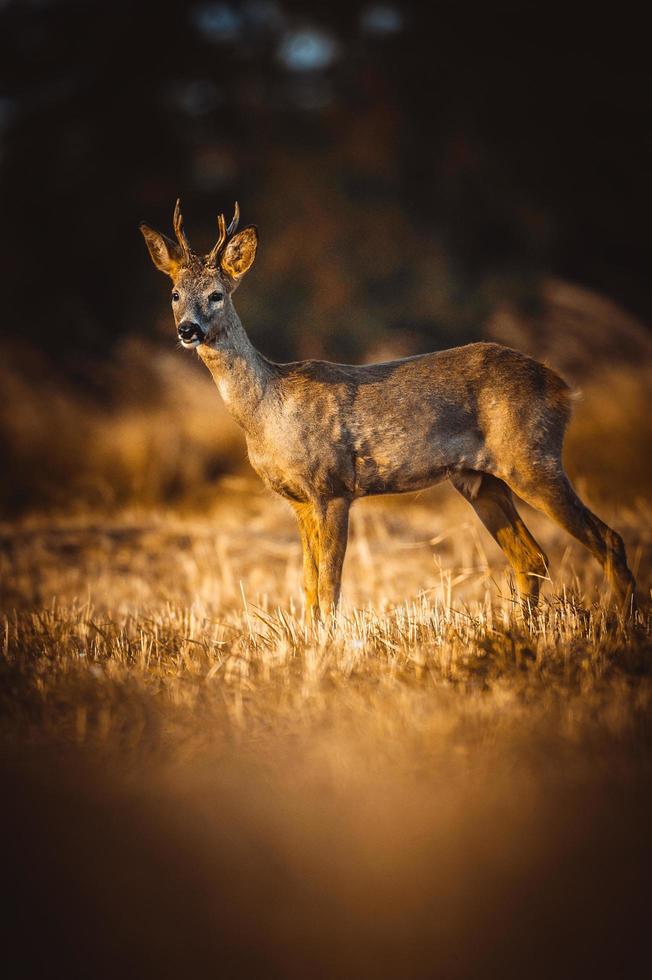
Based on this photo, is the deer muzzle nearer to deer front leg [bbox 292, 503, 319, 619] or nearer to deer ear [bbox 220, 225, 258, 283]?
deer ear [bbox 220, 225, 258, 283]

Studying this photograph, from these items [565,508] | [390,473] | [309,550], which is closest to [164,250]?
[390,473]

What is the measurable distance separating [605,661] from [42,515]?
10.7 m

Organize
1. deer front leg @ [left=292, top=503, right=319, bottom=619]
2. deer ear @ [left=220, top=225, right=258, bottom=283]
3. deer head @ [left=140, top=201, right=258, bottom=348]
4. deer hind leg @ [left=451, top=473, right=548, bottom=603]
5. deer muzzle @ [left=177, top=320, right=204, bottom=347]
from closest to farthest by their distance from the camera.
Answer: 1. deer muzzle @ [left=177, top=320, right=204, bottom=347]
2. deer head @ [left=140, top=201, right=258, bottom=348]
3. deer ear @ [left=220, top=225, right=258, bottom=283]
4. deer front leg @ [left=292, top=503, right=319, bottom=619]
5. deer hind leg @ [left=451, top=473, right=548, bottom=603]

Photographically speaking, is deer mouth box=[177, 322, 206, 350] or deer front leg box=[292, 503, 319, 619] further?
deer front leg box=[292, 503, 319, 619]

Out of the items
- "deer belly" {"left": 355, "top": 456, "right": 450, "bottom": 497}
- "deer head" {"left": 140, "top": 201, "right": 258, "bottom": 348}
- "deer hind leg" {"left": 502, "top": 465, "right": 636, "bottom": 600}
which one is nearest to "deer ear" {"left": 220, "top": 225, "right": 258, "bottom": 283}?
"deer head" {"left": 140, "top": 201, "right": 258, "bottom": 348}

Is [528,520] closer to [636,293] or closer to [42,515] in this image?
[42,515]

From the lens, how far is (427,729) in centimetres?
425

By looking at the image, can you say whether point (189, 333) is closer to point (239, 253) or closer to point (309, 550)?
point (239, 253)

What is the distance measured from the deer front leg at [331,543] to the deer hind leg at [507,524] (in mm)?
954

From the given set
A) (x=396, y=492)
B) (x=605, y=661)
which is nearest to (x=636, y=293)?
(x=396, y=492)

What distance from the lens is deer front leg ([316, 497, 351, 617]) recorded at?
6.40 m

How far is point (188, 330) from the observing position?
6.11m

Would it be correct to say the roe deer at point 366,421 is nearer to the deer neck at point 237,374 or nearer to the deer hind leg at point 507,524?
the deer neck at point 237,374

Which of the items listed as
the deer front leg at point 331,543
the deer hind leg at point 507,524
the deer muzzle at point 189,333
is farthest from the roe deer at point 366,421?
the deer hind leg at point 507,524
